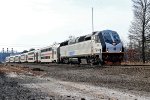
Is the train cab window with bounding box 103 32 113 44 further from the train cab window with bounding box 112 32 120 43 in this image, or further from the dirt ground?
the dirt ground

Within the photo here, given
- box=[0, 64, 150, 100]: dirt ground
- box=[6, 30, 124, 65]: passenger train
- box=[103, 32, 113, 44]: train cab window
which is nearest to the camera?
box=[0, 64, 150, 100]: dirt ground

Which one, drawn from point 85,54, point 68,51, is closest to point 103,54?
point 85,54

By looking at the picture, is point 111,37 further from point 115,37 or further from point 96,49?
point 96,49

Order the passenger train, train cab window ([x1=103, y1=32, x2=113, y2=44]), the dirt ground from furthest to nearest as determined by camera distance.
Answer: train cab window ([x1=103, y1=32, x2=113, y2=44]), the passenger train, the dirt ground

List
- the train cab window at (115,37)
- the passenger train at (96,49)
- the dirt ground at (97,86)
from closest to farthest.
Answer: the dirt ground at (97,86)
the passenger train at (96,49)
the train cab window at (115,37)

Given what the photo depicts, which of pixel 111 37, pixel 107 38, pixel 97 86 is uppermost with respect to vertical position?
pixel 111 37

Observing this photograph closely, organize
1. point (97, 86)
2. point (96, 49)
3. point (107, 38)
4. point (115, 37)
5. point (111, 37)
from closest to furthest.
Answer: point (97, 86), point (107, 38), point (111, 37), point (96, 49), point (115, 37)

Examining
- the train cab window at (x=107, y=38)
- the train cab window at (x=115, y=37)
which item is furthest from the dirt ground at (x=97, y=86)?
the train cab window at (x=115, y=37)

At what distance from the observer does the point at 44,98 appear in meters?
12.4

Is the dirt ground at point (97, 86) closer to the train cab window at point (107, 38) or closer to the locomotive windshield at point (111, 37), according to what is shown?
the train cab window at point (107, 38)

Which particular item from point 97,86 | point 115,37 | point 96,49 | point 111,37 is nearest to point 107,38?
point 111,37

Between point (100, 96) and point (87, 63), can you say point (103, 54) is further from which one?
point (100, 96)

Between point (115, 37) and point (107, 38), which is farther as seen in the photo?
point (115, 37)

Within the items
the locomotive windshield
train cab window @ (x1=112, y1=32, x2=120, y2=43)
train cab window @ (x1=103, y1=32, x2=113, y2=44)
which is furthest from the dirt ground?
train cab window @ (x1=112, y1=32, x2=120, y2=43)
